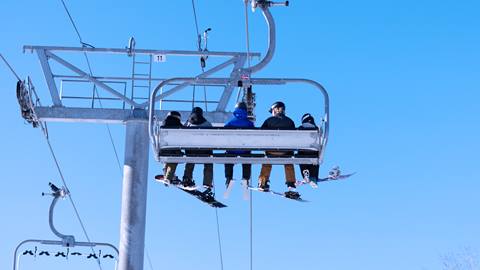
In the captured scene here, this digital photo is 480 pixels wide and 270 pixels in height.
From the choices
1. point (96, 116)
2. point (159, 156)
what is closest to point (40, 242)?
point (96, 116)

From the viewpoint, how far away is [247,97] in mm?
9742

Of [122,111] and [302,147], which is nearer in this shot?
[302,147]

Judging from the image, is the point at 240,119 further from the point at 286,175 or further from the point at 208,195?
the point at 208,195

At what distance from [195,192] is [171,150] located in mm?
2367

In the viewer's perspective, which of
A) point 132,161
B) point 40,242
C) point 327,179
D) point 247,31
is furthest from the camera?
point 40,242

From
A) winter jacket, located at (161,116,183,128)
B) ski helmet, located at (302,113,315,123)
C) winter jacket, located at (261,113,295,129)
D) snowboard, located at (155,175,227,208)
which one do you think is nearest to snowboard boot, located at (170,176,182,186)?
snowboard, located at (155,175,227,208)

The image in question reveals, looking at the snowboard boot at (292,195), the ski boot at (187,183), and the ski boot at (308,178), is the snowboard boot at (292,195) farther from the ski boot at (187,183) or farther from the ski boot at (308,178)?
the ski boot at (187,183)

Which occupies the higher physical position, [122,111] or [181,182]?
[122,111]

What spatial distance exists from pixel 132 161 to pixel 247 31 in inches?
123

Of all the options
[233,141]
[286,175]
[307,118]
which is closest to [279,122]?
[307,118]

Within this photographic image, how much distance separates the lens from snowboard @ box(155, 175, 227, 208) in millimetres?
11281

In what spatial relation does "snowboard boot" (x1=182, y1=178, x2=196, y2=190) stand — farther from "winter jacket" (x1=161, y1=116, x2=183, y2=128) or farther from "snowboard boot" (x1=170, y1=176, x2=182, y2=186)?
"winter jacket" (x1=161, y1=116, x2=183, y2=128)

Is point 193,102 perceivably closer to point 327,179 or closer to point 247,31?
point 247,31

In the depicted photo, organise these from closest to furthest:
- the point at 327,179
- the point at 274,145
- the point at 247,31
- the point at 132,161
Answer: the point at 274,145 → the point at 327,179 → the point at 247,31 → the point at 132,161
